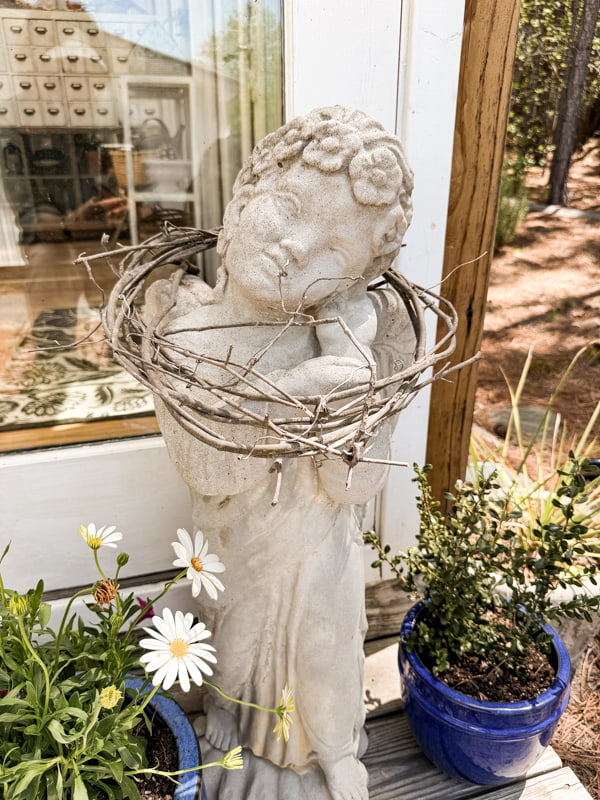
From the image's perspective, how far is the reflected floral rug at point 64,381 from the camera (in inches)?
78.9

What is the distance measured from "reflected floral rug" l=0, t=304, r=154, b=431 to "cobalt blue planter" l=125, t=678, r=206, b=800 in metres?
0.85

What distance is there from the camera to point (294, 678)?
1.54m

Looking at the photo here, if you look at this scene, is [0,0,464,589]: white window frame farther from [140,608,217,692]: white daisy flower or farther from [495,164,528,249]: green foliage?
[495,164,528,249]: green foliage

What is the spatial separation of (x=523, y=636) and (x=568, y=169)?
3.40 meters

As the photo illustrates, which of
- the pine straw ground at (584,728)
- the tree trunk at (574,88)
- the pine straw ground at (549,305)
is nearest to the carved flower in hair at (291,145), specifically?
the tree trunk at (574,88)

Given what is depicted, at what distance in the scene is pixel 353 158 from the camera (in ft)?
3.86

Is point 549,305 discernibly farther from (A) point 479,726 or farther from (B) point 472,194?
(A) point 479,726

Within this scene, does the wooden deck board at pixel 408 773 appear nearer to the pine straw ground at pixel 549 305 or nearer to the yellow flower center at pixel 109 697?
the pine straw ground at pixel 549 305

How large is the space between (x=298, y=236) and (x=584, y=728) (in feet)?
6.29

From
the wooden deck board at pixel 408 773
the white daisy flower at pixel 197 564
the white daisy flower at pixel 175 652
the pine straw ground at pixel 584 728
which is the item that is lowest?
the pine straw ground at pixel 584 728

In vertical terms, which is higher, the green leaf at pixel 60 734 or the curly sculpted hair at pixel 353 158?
the curly sculpted hair at pixel 353 158

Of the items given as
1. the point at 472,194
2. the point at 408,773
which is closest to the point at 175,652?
the point at 408,773

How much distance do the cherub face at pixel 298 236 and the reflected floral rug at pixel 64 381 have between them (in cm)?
96

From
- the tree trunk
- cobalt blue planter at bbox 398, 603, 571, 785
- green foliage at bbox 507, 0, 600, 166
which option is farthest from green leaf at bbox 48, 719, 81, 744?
the tree trunk
